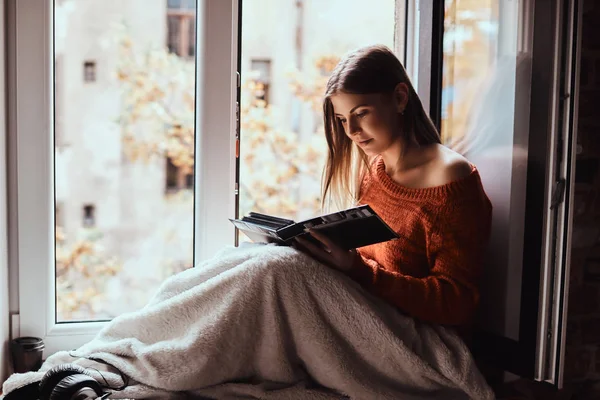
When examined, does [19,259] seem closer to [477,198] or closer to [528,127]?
[477,198]

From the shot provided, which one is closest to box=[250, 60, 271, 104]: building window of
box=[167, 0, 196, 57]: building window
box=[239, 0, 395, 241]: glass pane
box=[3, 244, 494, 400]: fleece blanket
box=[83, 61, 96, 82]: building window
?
box=[239, 0, 395, 241]: glass pane

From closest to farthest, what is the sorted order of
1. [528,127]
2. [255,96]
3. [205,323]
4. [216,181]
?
[205,323] → [528,127] → [216,181] → [255,96]

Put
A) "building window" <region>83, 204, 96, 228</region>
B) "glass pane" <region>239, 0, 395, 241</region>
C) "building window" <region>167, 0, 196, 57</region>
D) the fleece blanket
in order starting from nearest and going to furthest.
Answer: the fleece blanket, "building window" <region>167, 0, 196, 57</region>, "building window" <region>83, 204, 96, 228</region>, "glass pane" <region>239, 0, 395, 241</region>

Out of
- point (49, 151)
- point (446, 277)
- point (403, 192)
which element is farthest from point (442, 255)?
point (49, 151)

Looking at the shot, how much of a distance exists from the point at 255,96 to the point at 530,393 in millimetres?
1373

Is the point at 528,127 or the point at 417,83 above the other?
the point at 417,83

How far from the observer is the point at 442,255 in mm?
1569

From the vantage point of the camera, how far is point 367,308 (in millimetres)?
1462

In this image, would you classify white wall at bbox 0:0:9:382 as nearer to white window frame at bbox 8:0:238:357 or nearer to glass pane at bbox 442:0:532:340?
white window frame at bbox 8:0:238:357

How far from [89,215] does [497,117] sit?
4.20 feet

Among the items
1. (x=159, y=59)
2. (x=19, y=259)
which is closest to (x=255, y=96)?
(x=159, y=59)

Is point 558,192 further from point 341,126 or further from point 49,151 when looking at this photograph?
point 49,151

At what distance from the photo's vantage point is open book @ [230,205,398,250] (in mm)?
1435

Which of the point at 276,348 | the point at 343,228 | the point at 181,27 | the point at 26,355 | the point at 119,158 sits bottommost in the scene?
the point at 26,355
